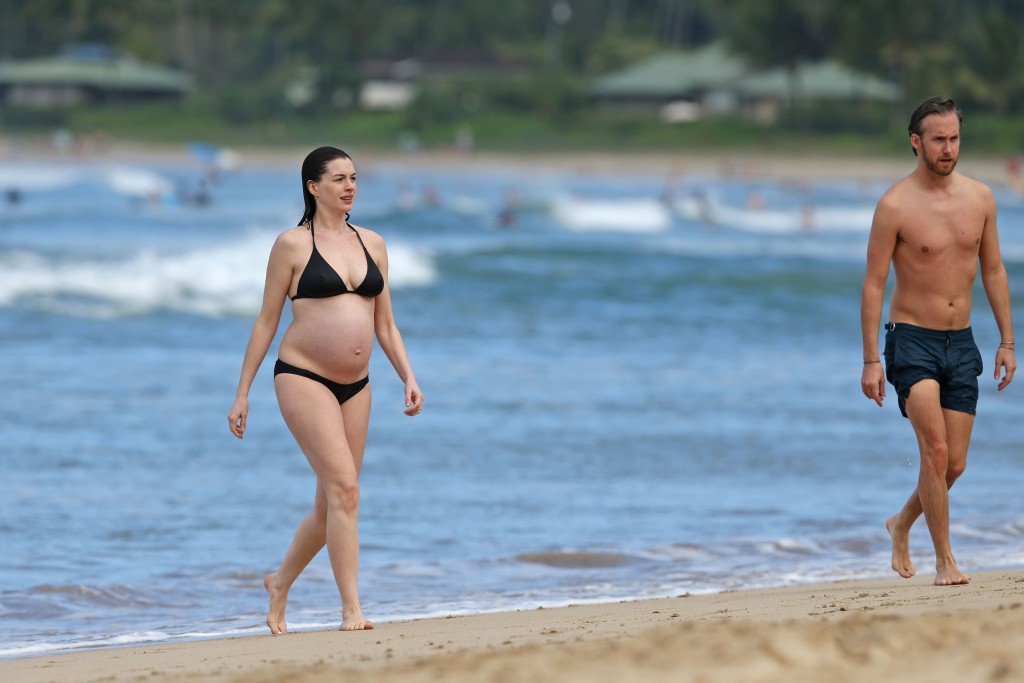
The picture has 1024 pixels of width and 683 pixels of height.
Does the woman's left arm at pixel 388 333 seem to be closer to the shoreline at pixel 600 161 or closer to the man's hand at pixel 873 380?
the man's hand at pixel 873 380

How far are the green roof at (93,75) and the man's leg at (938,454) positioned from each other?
328ft

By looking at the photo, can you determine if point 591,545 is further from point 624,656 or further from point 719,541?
point 624,656

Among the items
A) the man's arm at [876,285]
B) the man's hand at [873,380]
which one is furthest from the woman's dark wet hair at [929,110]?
the man's hand at [873,380]

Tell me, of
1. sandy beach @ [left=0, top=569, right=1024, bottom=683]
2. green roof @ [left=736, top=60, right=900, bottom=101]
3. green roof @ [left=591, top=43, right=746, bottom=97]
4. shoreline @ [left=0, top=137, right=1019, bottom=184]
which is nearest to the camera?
sandy beach @ [left=0, top=569, right=1024, bottom=683]

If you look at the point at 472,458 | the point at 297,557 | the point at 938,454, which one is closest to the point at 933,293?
the point at 938,454

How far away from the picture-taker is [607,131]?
8562 centimetres

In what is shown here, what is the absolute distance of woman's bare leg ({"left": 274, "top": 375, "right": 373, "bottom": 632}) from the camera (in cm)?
529

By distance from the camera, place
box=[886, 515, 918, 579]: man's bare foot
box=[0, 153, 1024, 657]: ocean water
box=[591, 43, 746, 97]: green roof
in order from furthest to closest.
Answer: box=[591, 43, 746, 97]: green roof
box=[0, 153, 1024, 657]: ocean water
box=[886, 515, 918, 579]: man's bare foot

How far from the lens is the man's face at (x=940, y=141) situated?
5648 millimetres

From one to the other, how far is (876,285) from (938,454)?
63 centimetres

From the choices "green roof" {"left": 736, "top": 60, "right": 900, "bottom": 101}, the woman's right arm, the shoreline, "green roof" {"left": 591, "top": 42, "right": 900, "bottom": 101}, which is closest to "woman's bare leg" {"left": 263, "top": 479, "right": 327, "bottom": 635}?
the woman's right arm

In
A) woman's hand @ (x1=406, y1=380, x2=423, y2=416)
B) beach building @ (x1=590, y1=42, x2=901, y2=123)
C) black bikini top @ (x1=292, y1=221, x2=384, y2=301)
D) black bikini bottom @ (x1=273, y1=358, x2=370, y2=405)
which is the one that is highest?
beach building @ (x1=590, y1=42, x2=901, y2=123)

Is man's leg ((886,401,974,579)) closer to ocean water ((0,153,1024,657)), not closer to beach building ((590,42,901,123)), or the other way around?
ocean water ((0,153,1024,657))

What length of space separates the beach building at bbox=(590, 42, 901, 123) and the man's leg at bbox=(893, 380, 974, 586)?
7946cm
